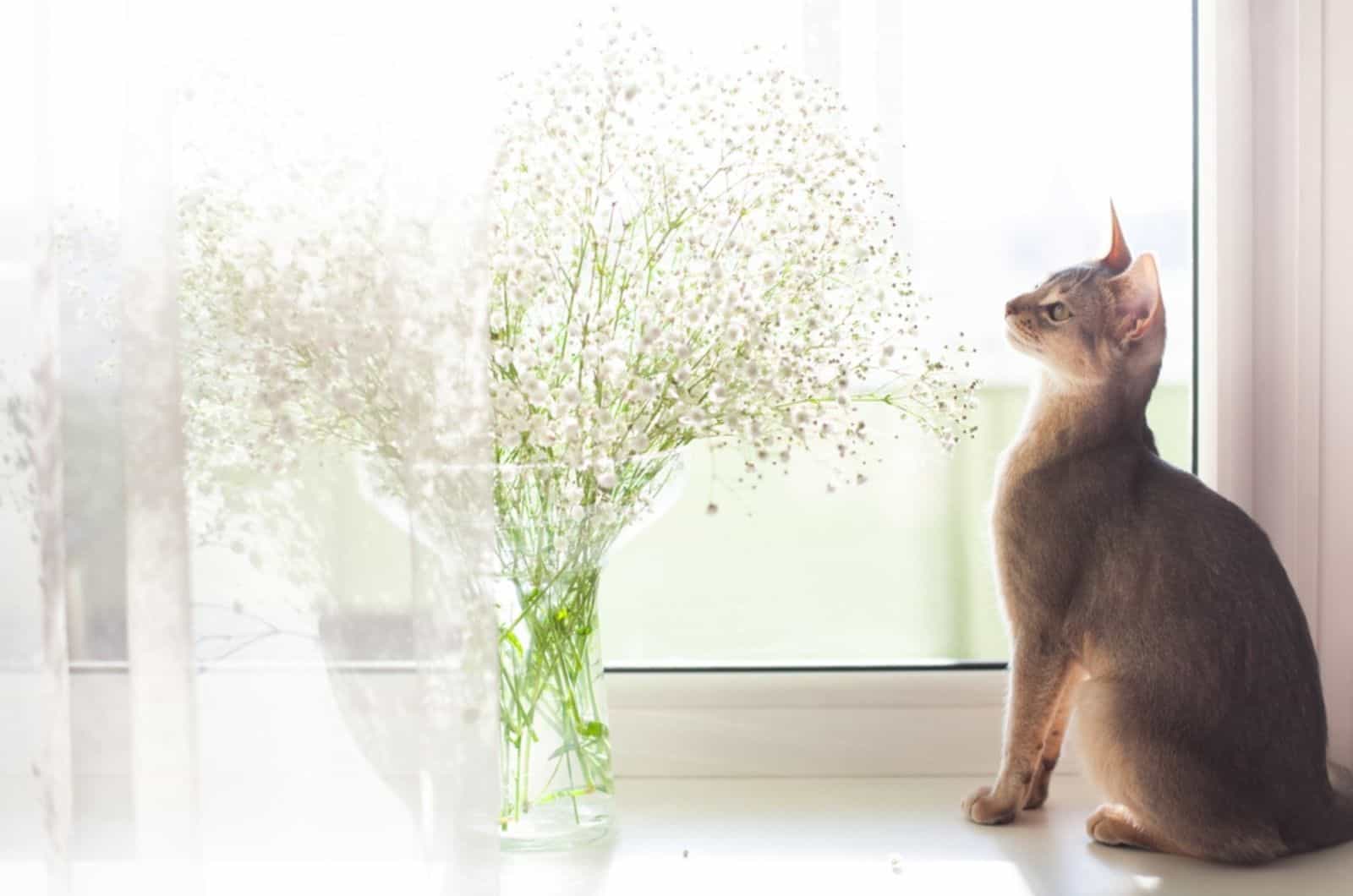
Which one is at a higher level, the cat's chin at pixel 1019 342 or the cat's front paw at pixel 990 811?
the cat's chin at pixel 1019 342

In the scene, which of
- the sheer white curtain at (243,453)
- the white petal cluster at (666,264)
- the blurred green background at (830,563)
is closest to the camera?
the sheer white curtain at (243,453)

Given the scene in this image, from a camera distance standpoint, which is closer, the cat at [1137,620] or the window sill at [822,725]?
the cat at [1137,620]

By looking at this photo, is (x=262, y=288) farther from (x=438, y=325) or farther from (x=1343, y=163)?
(x=1343, y=163)

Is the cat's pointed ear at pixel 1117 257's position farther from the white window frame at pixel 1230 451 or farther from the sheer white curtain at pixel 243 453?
the sheer white curtain at pixel 243 453

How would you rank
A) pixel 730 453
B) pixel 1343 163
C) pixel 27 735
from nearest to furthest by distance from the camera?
pixel 27 735 → pixel 1343 163 → pixel 730 453

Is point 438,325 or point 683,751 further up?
point 438,325

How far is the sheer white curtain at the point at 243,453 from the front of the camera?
771mm

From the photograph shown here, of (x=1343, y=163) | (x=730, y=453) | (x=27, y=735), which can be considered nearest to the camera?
(x=27, y=735)

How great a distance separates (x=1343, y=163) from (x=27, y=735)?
1169mm

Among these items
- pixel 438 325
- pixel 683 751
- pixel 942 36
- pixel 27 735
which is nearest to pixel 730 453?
pixel 683 751

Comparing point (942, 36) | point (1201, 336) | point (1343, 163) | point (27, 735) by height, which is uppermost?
Answer: point (942, 36)

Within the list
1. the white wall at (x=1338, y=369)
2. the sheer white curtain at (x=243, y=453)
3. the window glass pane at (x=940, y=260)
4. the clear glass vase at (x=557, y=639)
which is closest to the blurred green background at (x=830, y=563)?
the window glass pane at (x=940, y=260)

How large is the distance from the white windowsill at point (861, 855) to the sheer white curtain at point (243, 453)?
26 cm

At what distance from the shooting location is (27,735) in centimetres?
77
